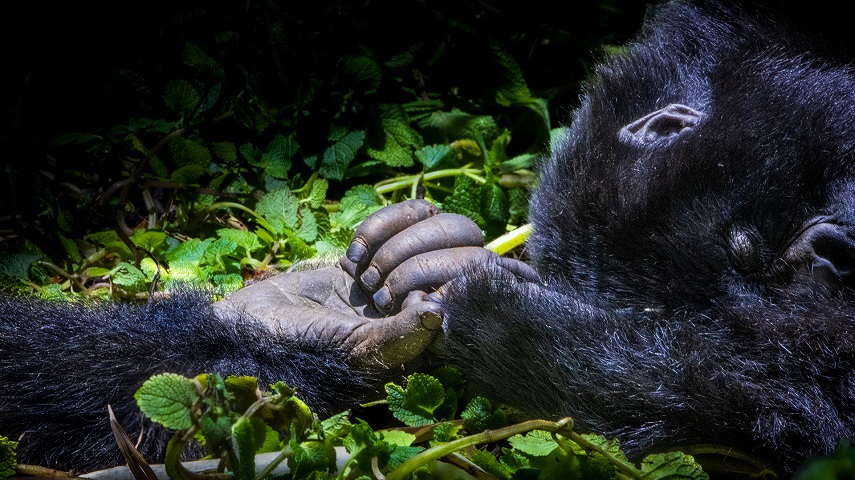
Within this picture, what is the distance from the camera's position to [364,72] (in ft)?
9.09

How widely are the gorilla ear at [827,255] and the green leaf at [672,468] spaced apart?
44cm

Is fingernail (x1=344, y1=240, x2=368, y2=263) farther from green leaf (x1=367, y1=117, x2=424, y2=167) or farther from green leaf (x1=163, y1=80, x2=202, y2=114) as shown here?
green leaf (x1=163, y1=80, x2=202, y2=114)

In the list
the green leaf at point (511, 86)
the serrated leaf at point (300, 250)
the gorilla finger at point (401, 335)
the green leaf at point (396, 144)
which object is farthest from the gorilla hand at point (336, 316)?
the green leaf at point (511, 86)

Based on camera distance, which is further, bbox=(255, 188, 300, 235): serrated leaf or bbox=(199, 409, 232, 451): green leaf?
bbox=(255, 188, 300, 235): serrated leaf

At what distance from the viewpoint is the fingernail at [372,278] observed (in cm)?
181

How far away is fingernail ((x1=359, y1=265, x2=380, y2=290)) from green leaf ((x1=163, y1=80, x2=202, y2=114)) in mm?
1224

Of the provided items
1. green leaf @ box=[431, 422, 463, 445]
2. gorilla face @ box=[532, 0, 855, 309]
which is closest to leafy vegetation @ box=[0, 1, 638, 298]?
gorilla face @ box=[532, 0, 855, 309]

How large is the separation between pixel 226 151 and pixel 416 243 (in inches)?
43.1

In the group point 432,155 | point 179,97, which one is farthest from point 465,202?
point 179,97

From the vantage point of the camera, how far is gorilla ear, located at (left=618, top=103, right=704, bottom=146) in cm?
174

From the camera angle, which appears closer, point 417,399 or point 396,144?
point 417,399

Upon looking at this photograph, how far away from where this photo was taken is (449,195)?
2.67m

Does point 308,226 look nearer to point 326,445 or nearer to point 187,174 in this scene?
point 187,174

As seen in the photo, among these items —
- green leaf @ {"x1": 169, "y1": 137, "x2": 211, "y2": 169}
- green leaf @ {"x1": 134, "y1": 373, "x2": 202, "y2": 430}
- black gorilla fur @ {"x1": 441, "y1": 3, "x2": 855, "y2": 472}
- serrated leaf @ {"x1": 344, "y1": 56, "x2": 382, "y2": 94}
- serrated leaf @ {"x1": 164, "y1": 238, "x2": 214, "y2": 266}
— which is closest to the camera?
green leaf @ {"x1": 134, "y1": 373, "x2": 202, "y2": 430}
